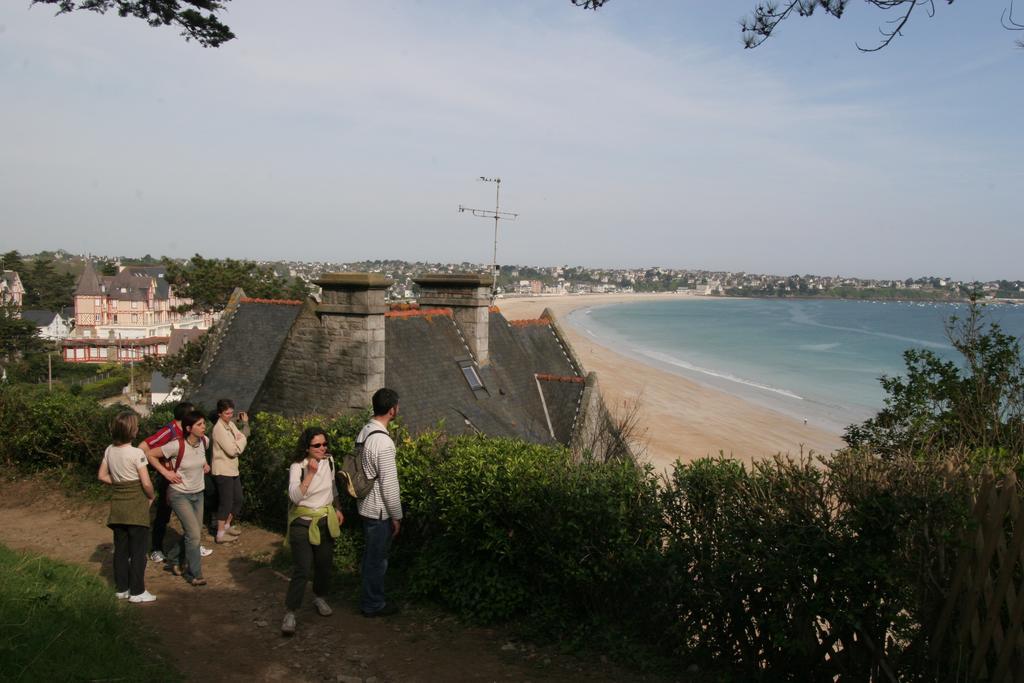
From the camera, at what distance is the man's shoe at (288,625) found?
5766 millimetres

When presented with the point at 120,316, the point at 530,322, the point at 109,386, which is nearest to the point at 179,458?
the point at 530,322

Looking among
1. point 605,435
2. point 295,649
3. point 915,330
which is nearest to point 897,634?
point 295,649

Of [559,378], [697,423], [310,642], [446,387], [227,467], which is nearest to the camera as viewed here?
[310,642]

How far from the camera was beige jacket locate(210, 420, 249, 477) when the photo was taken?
8.04 meters

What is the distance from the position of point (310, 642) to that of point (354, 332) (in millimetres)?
5633

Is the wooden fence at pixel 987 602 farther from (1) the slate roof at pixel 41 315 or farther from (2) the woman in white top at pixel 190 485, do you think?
(1) the slate roof at pixel 41 315

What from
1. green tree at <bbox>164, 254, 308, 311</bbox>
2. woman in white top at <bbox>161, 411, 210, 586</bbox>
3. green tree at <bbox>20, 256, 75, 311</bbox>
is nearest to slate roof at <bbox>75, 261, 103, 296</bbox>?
green tree at <bbox>20, 256, 75, 311</bbox>

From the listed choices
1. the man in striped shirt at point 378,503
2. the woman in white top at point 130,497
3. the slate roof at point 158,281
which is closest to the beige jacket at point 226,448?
the woman in white top at point 130,497

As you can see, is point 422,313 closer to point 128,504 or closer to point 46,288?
point 128,504

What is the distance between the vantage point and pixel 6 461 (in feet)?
34.9

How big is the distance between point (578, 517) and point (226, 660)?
113 inches

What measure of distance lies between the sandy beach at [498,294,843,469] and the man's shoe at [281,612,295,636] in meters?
18.2

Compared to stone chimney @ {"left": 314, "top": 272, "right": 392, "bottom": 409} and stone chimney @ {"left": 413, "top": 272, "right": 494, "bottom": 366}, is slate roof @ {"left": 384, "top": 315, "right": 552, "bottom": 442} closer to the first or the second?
stone chimney @ {"left": 413, "top": 272, "right": 494, "bottom": 366}

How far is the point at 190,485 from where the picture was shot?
6.89m
